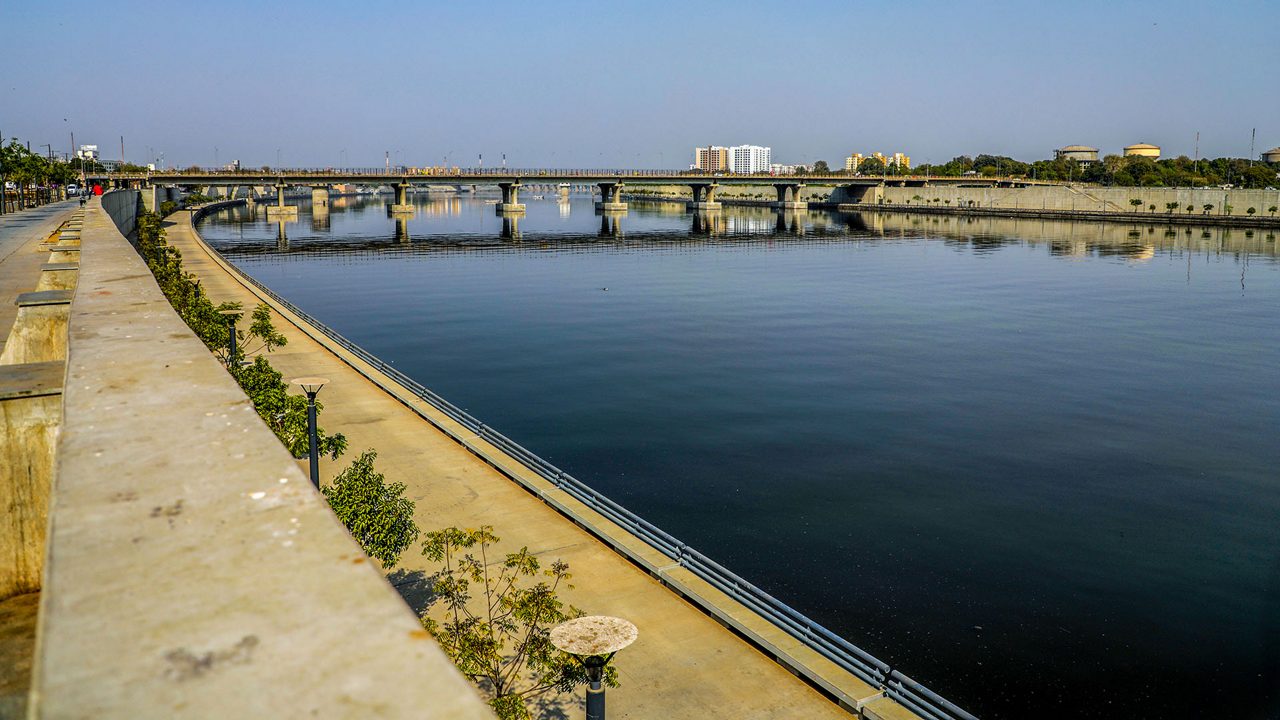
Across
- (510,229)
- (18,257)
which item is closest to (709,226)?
(510,229)

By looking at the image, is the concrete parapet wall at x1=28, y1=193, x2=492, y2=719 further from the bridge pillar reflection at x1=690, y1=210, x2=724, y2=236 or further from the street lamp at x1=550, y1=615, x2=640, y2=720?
the bridge pillar reflection at x1=690, y1=210, x2=724, y2=236

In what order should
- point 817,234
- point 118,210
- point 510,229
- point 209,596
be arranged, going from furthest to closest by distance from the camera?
point 510,229 → point 817,234 → point 118,210 → point 209,596

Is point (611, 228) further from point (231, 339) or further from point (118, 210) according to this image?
point (231, 339)

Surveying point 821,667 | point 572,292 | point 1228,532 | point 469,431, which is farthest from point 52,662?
point 572,292

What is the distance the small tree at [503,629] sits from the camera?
38.6 feet

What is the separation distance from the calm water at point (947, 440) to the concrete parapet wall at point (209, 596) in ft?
49.5

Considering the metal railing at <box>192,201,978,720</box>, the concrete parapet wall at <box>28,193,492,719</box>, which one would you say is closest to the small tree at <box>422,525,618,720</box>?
the metal railing at <box>192,201,978,720</box>

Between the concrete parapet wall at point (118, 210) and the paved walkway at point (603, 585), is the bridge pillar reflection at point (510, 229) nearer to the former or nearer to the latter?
the concrete parapet wall at point (118, 210)

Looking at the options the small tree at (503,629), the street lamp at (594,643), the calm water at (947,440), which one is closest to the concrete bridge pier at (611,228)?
the calm water at (947,440)

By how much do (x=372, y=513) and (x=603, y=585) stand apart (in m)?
4.60

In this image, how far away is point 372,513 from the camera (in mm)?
15523

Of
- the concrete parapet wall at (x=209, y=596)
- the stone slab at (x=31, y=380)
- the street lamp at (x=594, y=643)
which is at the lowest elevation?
the street lamp at (x=594, y=643)

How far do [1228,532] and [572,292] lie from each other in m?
56.3

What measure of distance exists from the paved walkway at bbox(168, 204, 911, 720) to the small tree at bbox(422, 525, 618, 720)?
0.79 m
